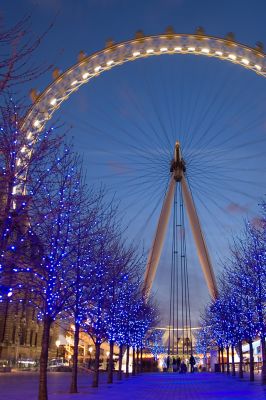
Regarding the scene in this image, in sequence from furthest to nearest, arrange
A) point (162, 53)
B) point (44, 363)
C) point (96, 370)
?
1. point (162, 53)
2. point (96, 370)
3. point (44, 363)

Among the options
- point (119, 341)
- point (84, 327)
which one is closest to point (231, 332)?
point (119, 341)

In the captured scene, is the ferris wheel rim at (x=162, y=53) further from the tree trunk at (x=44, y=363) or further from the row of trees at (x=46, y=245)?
the tree trunk at (x=44, y=363)

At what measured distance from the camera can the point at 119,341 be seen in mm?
34469

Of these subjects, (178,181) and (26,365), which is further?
(178,181)

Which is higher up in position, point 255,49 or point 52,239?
point 255,49

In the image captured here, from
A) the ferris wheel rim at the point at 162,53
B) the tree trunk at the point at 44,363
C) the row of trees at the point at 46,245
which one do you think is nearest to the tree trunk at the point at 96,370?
the row of trees at the point at 46,245

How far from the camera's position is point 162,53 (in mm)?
34656

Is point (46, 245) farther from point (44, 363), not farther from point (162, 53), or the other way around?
point (162, 53)

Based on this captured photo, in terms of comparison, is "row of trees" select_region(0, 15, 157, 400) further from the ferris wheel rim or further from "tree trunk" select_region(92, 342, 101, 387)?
the ferris wheel rim

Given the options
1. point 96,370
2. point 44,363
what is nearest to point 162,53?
point 96,370

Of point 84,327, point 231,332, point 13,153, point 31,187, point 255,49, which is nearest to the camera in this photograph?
point 13,153

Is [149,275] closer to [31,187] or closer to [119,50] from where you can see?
[119,50]

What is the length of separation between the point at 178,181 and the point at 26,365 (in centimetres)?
2197

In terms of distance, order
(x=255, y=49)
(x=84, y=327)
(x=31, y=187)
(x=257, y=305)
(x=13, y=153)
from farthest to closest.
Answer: (x=255, y=49) → (x=257, y=305) → (x=84, y=327) → (x=31, y=187) → (x=13, y=153)
